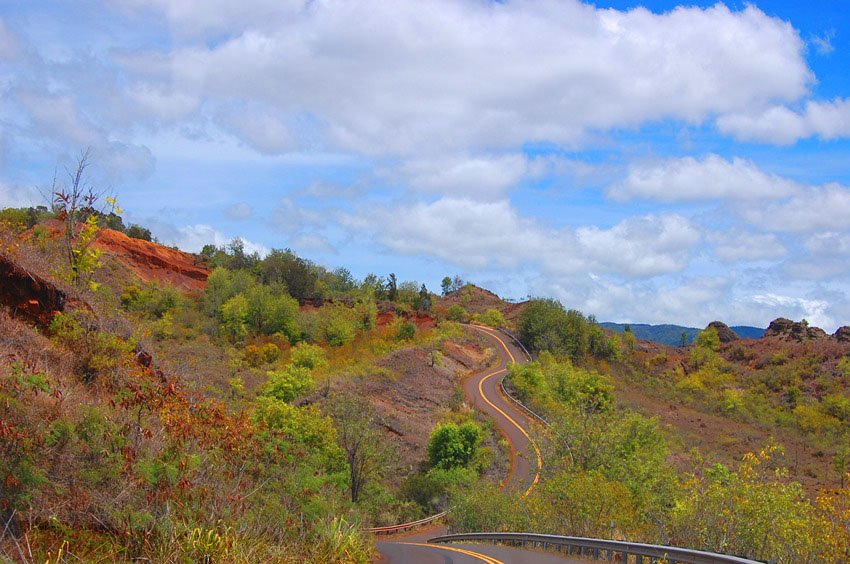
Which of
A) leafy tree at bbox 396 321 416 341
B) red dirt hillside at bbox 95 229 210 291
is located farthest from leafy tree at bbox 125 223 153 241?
leafy tree at bbox 396 321 416 341

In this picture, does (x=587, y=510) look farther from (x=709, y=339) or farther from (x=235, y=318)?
(x=709, y=339)

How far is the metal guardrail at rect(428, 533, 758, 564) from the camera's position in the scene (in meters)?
10.7

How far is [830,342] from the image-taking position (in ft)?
388

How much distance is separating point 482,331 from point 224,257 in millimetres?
45489

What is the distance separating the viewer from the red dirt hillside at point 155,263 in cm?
10569

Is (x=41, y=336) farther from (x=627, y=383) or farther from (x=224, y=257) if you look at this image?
(x=224, y=257)

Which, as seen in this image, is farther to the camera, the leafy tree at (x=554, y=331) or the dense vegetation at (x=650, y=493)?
the leafy tree at (x=554, y=331)

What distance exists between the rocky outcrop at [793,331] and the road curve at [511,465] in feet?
176

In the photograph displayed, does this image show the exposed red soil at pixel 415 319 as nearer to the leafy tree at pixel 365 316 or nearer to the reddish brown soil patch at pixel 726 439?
the leafy tree at pixel 365 316

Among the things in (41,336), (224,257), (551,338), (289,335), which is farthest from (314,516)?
(224,257)

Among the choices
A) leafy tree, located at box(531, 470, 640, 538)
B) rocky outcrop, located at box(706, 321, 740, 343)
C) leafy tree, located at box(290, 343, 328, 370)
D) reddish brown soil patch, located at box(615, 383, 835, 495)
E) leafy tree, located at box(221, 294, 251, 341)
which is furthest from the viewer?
rocky outcrop, located at box(706, 321, 740, 343)

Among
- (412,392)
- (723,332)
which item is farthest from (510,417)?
(723,332)

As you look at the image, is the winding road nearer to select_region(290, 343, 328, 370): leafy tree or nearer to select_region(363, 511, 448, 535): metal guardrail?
select_region(363, 511, 448, 535): metal guardrail

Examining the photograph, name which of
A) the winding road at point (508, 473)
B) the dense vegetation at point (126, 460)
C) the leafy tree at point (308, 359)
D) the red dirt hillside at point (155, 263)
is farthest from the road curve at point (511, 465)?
the red dirt hillside at point (155, 263)
